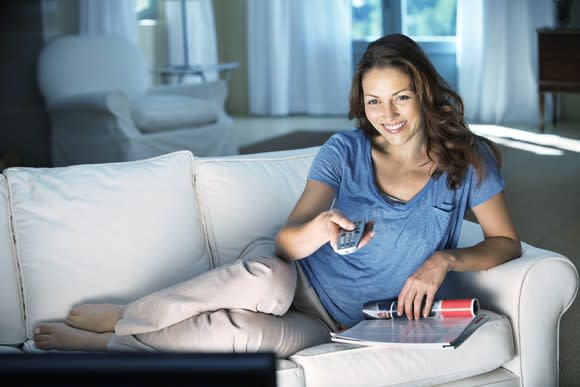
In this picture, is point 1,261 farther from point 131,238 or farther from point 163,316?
point 163,316

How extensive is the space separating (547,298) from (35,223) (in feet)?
3.91

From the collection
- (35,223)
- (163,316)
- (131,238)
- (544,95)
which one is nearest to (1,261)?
(35,223)

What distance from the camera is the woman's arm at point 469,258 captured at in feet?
6.03

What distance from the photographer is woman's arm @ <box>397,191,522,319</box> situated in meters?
1.84

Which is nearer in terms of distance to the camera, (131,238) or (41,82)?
(131,238)

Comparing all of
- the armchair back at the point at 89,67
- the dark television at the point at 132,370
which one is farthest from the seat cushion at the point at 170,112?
the dark television at the point at 132,370

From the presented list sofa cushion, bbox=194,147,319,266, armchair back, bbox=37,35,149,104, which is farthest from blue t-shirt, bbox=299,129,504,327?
armchair back, bbox=37,35,149,104

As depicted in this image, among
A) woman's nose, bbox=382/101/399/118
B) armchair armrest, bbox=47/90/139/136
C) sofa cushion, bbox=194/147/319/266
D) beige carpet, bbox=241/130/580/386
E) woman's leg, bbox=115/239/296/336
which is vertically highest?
woman's nose, bbox=382/101/399/118

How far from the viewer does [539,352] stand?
74.4 inches

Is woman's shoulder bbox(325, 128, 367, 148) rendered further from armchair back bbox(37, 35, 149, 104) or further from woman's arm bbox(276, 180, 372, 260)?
armchair back bbox(37, 35, 149, 104)

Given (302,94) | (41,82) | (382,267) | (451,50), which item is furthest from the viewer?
(302,94)

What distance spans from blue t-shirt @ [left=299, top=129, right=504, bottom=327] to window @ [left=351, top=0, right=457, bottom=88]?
5.31 metres

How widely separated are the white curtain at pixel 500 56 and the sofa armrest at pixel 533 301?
5.07 metres

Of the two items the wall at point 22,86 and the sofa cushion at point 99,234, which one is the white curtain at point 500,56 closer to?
the wall at point 22,86
